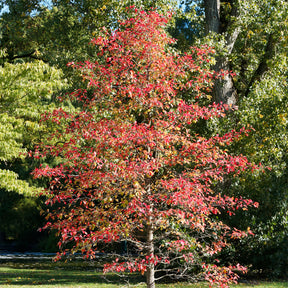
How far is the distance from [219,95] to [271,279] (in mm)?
5931

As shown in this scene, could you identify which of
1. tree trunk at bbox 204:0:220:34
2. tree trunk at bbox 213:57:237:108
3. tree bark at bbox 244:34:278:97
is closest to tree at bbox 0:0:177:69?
tree trunk at bbox 204:0:220:34

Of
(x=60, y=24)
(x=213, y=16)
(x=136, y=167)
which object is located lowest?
(x=136, y=167)

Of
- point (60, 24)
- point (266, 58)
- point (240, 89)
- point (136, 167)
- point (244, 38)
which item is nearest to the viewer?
point (136, 167)

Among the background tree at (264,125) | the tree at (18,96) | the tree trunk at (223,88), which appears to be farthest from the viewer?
the tree trunk at (223,88)

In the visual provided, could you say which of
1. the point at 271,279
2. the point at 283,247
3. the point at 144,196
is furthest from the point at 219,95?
the point at 144,196

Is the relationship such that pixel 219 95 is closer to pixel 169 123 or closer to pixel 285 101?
pixel 285 101

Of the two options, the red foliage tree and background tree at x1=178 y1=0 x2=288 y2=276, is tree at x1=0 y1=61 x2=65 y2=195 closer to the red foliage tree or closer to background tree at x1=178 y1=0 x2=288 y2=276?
background tree at x1=178 y1=0 x2=288 y2=276

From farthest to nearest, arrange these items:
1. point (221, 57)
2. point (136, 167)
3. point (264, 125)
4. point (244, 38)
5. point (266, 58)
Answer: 1. point (244, 38)
2. point (266, 58)
3. point (221, 57)
4. point (264, 125)
5. point (136, 167)

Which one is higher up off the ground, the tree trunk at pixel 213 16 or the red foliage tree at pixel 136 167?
the tree trunk at pixel 213 16

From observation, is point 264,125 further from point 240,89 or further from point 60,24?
point 60,24

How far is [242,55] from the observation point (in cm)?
1462

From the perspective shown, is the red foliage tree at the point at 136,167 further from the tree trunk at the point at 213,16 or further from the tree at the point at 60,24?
the tree trunk at the point at 213,16

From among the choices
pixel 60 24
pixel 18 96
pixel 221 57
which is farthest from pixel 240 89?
pixel 18 96

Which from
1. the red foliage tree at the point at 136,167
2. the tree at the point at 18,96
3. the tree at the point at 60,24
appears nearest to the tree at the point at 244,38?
the tree at the point at 60,24
